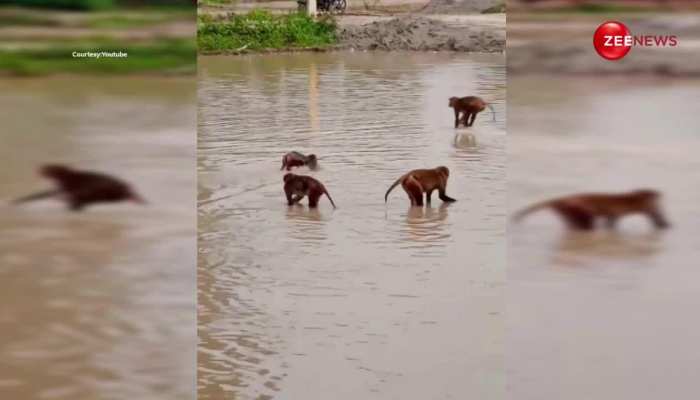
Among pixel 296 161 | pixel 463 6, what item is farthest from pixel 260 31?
pixel 463 6

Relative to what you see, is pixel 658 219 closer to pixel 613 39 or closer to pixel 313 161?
pixel 613 39

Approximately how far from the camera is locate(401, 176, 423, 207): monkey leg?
76.0 inches

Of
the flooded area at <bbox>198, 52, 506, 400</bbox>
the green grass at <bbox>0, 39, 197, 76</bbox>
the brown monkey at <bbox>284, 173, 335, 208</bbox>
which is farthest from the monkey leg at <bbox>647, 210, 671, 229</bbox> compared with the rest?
the green grass at <bbox>0, 39, 197, 76</bbox>

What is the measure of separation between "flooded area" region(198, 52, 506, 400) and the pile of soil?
3 centimetres

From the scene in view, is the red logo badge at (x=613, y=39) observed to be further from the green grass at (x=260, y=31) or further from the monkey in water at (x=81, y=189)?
the monkey in water at (x=81, y=189)

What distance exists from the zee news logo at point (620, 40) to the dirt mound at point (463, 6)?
0.29 meters

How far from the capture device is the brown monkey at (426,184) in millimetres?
1931

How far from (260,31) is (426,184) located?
507mm

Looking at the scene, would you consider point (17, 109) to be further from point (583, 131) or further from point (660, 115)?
point (660, 115)

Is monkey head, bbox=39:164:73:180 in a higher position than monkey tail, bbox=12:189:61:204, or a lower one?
higher

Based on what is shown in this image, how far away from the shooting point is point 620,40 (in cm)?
176

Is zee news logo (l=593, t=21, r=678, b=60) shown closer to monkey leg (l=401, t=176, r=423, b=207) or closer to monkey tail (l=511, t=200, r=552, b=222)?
monkey tail (l=511, t=200, r=552, b=222)

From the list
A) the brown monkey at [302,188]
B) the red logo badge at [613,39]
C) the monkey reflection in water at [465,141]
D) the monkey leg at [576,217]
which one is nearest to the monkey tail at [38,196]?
the brown monkey at [302,188]

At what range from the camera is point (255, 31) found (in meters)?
2.09
